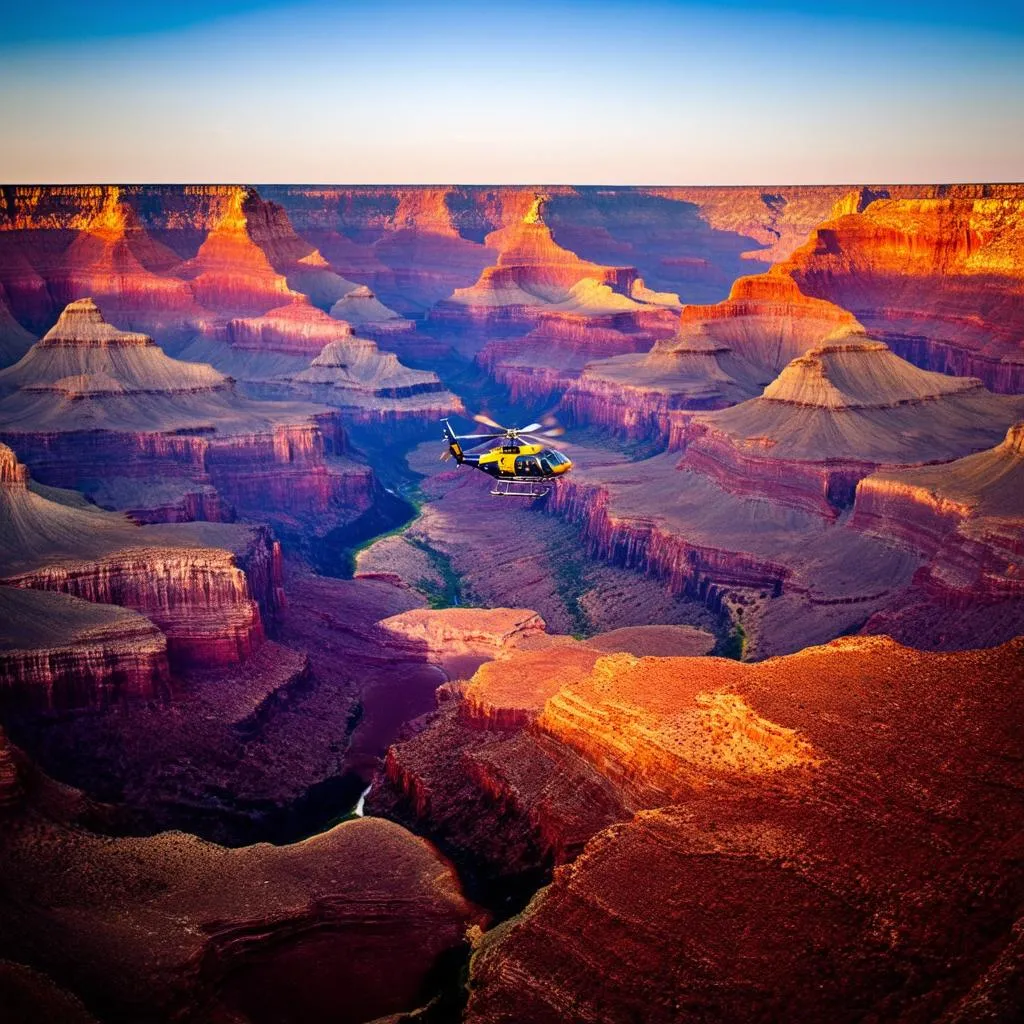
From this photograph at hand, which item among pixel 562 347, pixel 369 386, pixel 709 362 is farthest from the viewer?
pixel 562 347

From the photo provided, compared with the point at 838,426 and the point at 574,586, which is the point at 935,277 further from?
the point at 574,586

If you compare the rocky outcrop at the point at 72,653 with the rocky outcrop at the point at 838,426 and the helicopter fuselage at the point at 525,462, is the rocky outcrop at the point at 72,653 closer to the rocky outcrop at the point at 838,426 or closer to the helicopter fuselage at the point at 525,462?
the helicopter fuselage at the point at 525,462

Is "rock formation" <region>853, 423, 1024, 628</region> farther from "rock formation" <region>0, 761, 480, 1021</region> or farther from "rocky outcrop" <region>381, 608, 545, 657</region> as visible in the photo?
"rock formation" <region>0, 761, 480, 1021</region>

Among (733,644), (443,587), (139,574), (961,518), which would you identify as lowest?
(443,587)

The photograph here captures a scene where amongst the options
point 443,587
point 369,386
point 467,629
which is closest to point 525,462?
point 467,629

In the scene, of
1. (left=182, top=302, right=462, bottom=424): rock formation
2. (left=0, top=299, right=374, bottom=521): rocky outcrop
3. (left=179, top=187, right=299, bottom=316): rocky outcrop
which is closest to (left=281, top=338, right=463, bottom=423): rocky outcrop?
(left=182, top=302, right=462, bottom=424): rock formation

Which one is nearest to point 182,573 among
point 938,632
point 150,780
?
point 150,780

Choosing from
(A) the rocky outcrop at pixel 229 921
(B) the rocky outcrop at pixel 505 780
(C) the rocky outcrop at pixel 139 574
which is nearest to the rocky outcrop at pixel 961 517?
(B) the rocky outcrop at pixel 505 780
